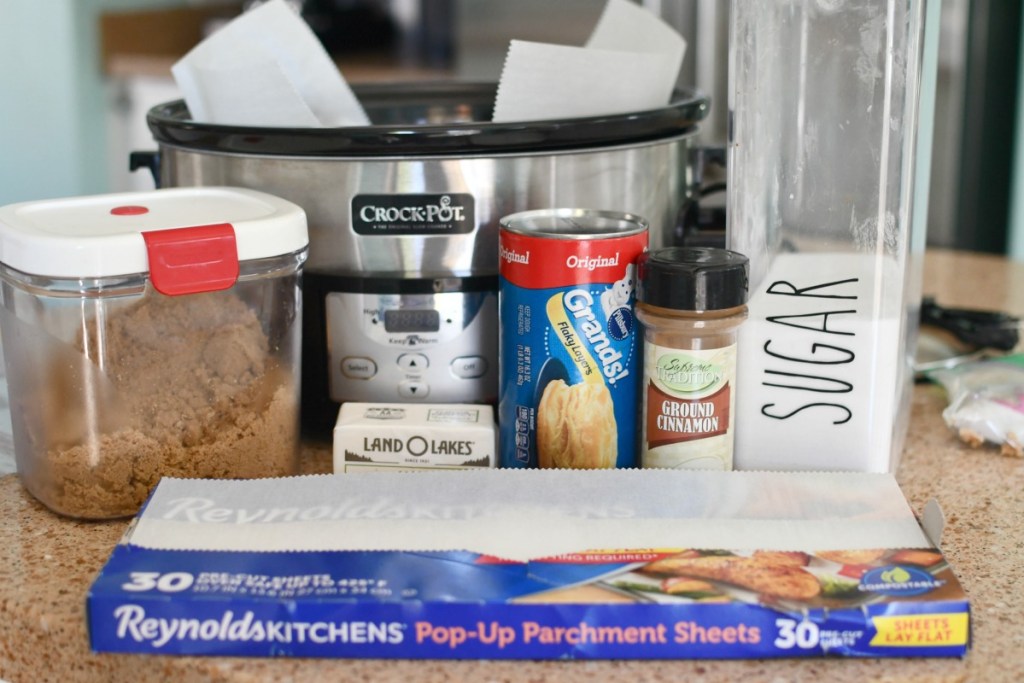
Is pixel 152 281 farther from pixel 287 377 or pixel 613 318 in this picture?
pixel 613 318

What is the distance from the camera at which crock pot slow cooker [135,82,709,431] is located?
2.41 ft

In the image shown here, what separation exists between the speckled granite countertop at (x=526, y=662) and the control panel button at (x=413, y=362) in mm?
88

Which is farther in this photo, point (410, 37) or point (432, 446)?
point (410, 37)

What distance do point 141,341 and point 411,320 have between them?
0.18 metres

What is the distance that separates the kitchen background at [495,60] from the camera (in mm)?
2291

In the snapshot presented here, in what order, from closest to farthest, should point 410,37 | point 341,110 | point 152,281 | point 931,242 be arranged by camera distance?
point 152,281 → point 341,110 → point 931,242 → point 410,37

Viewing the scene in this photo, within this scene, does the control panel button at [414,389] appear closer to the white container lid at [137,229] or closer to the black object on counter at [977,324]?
the white container lid at [137,229]

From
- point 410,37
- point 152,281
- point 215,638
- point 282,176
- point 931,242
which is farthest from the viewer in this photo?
point 410,37

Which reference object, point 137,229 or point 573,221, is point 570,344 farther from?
point 137,229

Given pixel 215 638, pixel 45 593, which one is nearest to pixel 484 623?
pixel 215 638

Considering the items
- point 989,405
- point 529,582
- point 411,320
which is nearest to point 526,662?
point 529,582

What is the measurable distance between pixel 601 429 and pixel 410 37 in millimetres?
2484

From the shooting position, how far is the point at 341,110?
2.96 feet

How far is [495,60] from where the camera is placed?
113 inches
